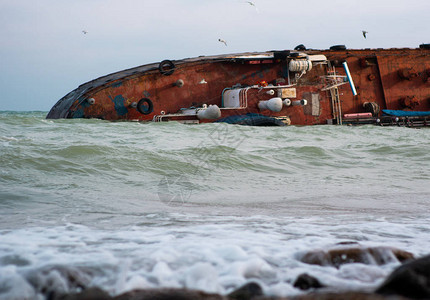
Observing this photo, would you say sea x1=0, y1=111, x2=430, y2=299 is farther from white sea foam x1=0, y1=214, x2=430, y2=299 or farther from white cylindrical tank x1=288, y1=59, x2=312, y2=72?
white cylindrical tank x1=288, y1=59, x2=312, y2=72

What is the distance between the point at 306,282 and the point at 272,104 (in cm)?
1734

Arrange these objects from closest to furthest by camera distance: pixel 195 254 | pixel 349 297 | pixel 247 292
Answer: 1. pixel 349 297
2. pixel 247 292
3. pixel 195 254

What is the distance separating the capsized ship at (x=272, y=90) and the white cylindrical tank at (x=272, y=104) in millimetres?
44

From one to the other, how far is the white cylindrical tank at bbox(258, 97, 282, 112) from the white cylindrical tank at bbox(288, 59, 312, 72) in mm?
2470

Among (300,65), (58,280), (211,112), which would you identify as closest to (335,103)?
(300,65)

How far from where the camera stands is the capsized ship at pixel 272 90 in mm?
19750

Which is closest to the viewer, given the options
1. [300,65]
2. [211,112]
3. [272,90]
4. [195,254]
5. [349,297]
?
[349,297]

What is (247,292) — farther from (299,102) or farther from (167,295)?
(299,102)

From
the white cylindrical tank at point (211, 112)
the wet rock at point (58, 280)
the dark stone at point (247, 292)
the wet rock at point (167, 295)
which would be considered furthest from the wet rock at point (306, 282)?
the white cylindrical tank at point (211, 112)

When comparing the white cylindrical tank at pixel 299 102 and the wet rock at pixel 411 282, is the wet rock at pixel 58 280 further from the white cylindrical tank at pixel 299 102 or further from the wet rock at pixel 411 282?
the white cylindrical tank at pixel 299 102

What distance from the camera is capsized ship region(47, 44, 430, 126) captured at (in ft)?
64.8

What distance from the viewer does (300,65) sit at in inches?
Result: 841

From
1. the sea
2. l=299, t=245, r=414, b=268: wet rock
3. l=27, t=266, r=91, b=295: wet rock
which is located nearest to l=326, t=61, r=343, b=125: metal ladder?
the sea

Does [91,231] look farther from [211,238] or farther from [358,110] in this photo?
[358,110]
